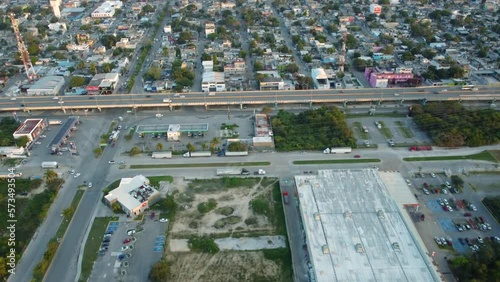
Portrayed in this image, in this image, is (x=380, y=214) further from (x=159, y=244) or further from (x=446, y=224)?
(x=159, y=244)

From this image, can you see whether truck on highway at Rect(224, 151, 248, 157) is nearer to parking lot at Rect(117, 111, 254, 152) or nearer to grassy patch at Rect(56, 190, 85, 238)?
parking lot at Rect(117, 111, 254, 152)

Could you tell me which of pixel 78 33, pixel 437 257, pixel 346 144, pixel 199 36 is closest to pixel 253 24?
pixel 199 36

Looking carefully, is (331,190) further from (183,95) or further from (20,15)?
(20,15)

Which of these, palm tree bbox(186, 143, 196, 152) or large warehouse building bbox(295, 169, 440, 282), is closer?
large warehouse building bbox(295, 169, 440, 282)

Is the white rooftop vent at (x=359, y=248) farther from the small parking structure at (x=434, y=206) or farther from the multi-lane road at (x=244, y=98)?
the multi-lane road at (x=244, y=98)

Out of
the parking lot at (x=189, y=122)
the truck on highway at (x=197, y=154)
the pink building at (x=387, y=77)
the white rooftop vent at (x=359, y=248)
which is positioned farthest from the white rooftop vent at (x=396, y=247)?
the pink building at (x=387, y=77)

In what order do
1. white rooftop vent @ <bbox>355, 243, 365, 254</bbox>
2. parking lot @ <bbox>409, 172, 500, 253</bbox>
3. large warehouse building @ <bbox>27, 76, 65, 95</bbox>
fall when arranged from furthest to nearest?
large warehouse building @ <bbox>27, 76, 65, 95</bbox>
parking lot @ <bbox>409, 172, 500, 253</bbox>
white rooftop vent @ <bbox>355, 243, 365, 254</bbox>

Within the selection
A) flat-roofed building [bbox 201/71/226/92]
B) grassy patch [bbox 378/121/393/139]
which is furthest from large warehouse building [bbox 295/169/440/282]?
flat-roofed building [bbox 201/71/226/92]

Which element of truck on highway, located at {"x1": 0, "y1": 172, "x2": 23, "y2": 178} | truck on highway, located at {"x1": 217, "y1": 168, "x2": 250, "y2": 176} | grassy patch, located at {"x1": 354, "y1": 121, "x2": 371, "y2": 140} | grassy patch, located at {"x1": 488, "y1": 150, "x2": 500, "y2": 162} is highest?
truck on highway, located at {"x1": 217, "y1": 168, "x2": 250, "y2": 176}
